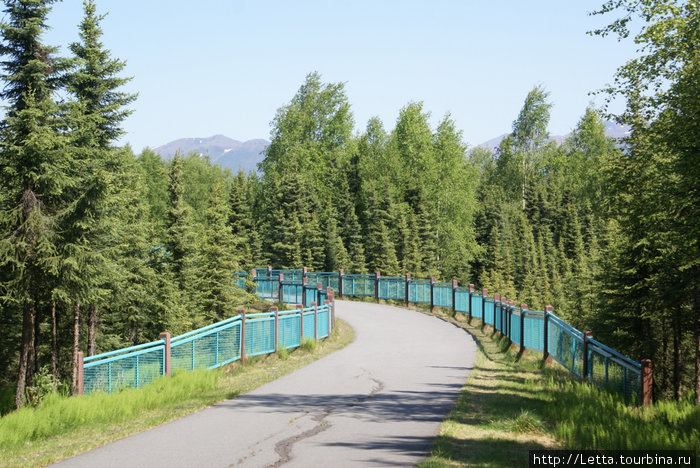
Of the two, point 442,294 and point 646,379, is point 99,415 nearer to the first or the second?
point 646,379

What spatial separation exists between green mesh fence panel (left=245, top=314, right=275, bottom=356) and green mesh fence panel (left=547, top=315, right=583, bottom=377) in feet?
27.1

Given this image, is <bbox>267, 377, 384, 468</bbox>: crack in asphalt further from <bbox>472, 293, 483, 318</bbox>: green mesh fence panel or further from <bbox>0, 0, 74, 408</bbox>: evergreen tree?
<bbox>472, 293, 483, 318</bbox>: green mesh fence panel

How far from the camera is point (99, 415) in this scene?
10.5m

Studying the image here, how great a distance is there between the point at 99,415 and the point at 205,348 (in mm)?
4720

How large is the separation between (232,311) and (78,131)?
11524 mm

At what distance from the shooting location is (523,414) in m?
9.88

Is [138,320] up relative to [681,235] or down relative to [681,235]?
down

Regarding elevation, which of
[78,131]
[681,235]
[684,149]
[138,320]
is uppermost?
[78,131]

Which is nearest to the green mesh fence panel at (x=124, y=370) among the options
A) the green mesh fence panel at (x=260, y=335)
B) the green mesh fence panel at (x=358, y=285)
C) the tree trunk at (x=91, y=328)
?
the green mesh fence panel at (x=260, y=335)

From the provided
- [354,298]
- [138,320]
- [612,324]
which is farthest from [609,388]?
[354,298]

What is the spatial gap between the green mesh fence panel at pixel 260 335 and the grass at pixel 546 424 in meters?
6.35

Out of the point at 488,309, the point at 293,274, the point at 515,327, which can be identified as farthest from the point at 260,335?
the point at 293,274

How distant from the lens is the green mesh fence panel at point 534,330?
18.4m

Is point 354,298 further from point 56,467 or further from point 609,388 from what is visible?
point 56,467
